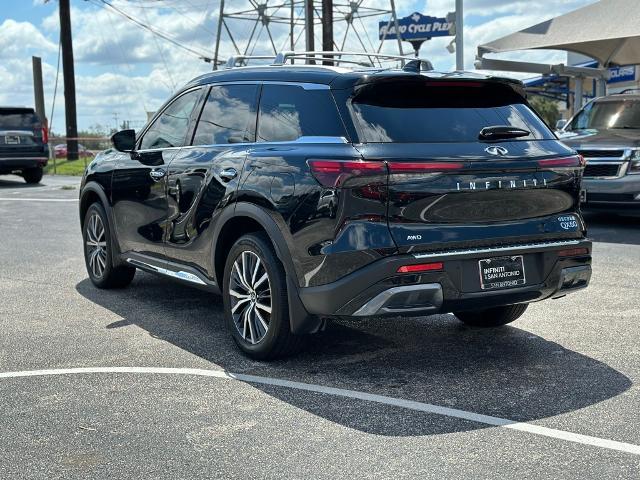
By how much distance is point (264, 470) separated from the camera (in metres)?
3.89

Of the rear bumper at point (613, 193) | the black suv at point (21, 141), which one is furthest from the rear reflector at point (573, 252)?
the black suv at point (21, 141)

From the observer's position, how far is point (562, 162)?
5.46 m

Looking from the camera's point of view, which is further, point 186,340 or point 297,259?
point 186,340

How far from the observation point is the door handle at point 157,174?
669 centimetres

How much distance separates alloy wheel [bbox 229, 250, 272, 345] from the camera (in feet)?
18.2

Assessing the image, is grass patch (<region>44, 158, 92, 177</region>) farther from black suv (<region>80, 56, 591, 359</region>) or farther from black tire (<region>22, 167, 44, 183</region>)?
black suv (<region>80, 56, 591, 359</region>)

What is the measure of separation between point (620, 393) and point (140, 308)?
394 centimetres

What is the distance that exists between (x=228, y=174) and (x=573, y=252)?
2.21 meters

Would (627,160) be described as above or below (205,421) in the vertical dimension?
above

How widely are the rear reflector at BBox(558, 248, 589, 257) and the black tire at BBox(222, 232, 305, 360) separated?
1658 mm

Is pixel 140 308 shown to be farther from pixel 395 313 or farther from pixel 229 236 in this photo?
pixel 395 313

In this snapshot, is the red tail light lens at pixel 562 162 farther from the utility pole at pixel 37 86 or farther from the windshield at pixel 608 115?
the utility pole at pixel 37 86

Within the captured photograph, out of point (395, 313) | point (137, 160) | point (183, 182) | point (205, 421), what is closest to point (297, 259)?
point (395, 313)

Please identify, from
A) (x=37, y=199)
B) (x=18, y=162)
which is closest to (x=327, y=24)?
(x=18, y=162)
